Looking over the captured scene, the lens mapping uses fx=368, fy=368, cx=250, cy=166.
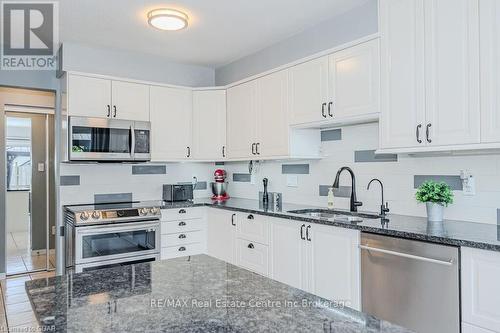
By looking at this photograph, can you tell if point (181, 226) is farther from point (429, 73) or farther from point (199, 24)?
point (429, 73)

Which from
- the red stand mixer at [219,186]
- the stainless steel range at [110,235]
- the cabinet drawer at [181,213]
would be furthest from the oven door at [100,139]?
the red stand mixer at [219,186]

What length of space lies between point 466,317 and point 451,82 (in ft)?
4.21

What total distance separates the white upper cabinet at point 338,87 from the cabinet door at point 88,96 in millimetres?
1853

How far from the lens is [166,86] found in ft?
13.4

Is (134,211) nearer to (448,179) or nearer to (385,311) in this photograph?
(385,311)

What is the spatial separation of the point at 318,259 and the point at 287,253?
13.5 inches

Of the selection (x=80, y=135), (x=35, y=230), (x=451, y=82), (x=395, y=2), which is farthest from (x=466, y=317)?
(x=35, y=230)

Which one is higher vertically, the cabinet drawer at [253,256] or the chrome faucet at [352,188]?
the chrome faucet at [352,188]

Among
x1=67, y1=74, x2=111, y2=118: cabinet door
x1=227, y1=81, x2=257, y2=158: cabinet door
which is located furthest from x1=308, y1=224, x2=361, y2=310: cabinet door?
x1=67, y1=74, x2=111, y2=118: cabinet door

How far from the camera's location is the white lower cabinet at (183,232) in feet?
12.2

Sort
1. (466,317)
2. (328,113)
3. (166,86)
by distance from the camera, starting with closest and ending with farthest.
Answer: (466,317) → (328,113) → (166,86)

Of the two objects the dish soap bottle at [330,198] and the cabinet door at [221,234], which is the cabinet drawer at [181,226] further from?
the dish soap bottle at [330,198]

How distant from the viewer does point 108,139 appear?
3598mm

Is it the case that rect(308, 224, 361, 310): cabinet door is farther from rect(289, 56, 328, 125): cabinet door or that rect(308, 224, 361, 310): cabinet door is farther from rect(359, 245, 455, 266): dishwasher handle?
rect(289, 56, 328, 125): cabinet door
